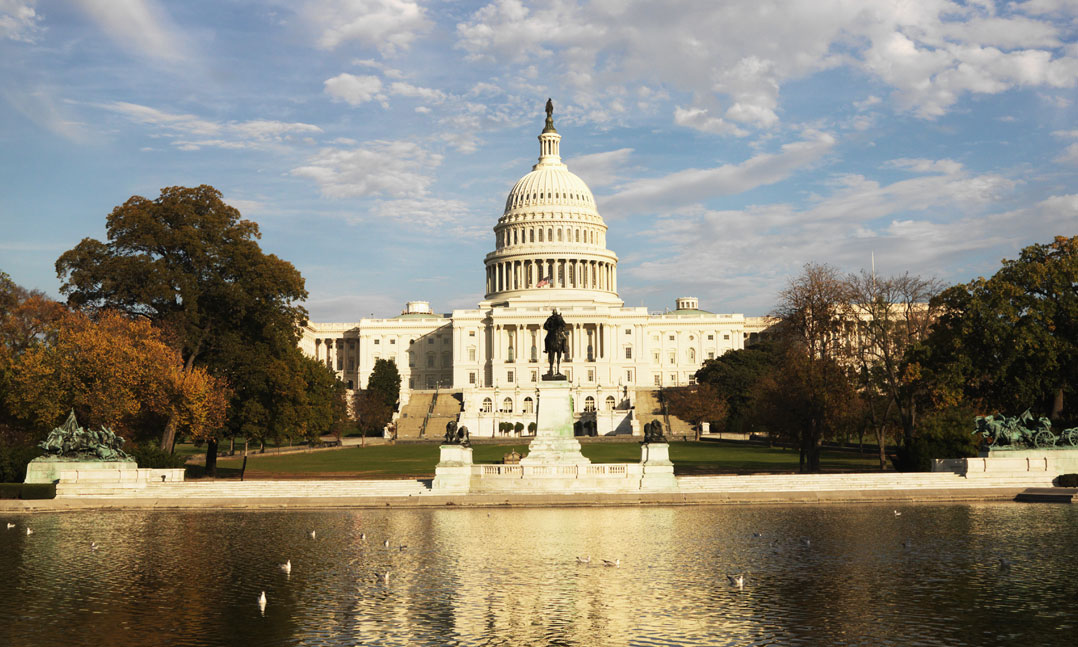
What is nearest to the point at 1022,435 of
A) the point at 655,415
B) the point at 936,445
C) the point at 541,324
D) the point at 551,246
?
the point at 936,445

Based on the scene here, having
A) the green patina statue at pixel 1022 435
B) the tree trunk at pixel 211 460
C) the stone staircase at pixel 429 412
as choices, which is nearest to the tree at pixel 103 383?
the tree trunk at pixel 211 460

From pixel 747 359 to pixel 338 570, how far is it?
9356 centimetres

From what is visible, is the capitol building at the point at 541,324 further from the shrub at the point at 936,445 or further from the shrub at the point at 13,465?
the shrub at the point at 13,465

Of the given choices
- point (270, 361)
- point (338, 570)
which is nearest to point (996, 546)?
point (338, 570)

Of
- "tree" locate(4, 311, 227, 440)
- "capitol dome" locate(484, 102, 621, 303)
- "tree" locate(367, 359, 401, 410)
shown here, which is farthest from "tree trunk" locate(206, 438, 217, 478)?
"capitol dome" locate(484, 102, 621, 303)

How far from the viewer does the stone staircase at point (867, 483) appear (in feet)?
126

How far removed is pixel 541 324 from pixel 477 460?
91.5 meters

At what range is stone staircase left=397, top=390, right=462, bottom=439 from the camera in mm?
109062

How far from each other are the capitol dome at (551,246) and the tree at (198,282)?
107 metres

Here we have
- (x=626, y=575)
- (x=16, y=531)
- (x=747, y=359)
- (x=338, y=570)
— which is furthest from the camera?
(x=747, y=359)

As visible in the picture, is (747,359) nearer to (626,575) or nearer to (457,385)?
(457,385)

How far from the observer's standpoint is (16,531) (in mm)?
28656

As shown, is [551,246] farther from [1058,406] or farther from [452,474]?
[452,474]

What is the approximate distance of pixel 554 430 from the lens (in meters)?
41.5
